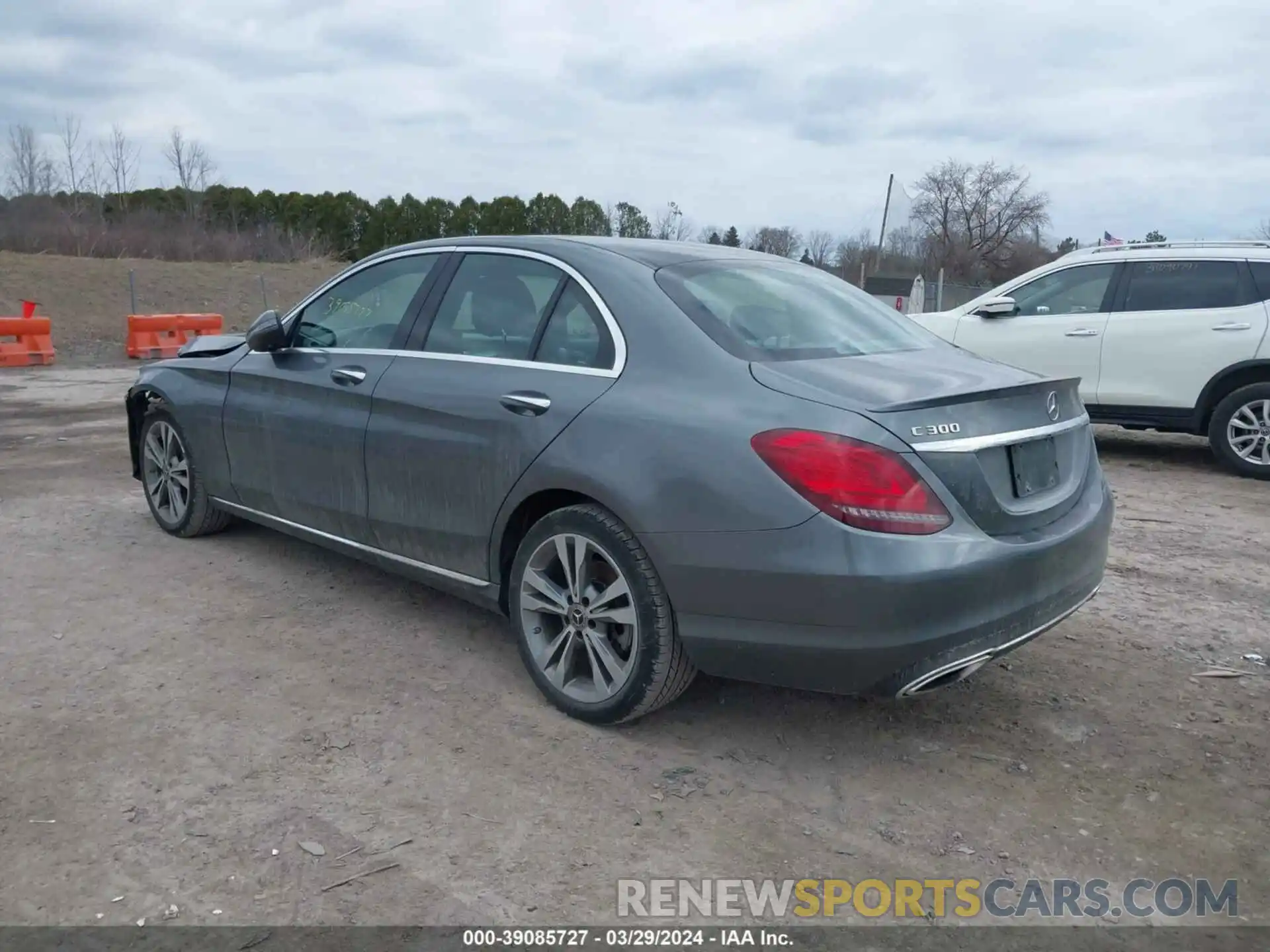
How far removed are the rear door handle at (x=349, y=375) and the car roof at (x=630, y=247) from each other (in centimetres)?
59

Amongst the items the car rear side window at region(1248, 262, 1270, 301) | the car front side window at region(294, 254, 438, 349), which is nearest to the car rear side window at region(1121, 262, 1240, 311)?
the car rear side window at region(1248, 262, 1270, 301)

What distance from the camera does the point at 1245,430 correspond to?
8070 mm

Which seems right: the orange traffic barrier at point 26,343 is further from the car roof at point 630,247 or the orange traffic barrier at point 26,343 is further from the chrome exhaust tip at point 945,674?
the chrome exhaust tip at point 945,674

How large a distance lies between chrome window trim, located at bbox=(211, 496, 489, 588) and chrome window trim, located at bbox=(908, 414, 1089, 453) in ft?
5.82

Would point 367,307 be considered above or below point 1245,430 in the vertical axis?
above

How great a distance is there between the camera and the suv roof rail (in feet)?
28.0

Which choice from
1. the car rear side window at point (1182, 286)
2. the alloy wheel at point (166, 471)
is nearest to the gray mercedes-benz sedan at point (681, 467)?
the alloy wheel at point (166, 471)

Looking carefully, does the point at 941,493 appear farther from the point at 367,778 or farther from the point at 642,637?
the point at 367,778

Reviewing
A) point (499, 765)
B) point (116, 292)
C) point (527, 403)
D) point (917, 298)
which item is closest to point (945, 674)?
point (499, 765)

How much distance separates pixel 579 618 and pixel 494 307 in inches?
51.7

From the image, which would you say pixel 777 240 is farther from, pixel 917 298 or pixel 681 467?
pixel 681 467

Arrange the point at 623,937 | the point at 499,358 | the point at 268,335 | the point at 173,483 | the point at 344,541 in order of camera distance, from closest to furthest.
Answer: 1. the point at 623,937
2. the point at 499,358
3. the point at 344,541
4. the point at 268,335
5. the point at 173,483

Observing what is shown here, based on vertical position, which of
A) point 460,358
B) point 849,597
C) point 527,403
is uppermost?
point 460,358

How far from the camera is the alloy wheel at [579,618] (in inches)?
138
